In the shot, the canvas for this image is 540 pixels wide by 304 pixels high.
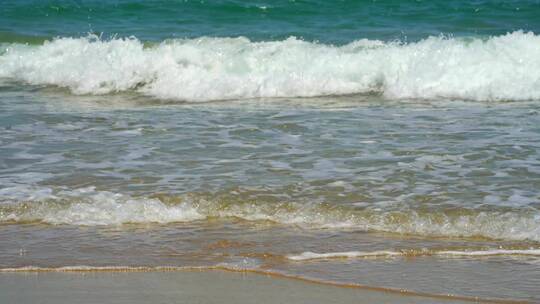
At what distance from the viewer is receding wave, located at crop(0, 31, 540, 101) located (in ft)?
38.4

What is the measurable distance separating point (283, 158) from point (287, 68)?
5392 mm

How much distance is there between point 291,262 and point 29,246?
1507 mm

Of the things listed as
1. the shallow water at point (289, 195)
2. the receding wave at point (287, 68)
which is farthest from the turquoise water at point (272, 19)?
the shallow water at point (289, 195)

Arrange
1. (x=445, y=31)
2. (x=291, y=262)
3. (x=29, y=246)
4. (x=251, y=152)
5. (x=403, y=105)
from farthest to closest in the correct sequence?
(x=445, y=31), (x=403, y=105), (x=251, y=152), (x=29, y=246), (x=291, y=262)

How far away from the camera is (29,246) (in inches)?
213

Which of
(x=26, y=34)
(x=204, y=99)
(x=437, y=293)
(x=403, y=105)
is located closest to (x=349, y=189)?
(x=437, y=293)

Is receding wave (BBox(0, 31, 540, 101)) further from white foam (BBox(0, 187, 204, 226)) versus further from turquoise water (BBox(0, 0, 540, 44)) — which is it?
white foam (BBox(0, 187, 204, 226))

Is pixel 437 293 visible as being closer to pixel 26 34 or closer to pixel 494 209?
pixel 494 209

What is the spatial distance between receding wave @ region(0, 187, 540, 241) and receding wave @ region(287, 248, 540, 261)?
0.27m

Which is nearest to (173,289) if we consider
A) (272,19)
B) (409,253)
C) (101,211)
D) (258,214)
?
(409,253)

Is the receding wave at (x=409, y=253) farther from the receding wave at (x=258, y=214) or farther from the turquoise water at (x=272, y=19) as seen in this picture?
the turquoise water at (x=272, y=19)

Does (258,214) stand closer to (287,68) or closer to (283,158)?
(283,158)

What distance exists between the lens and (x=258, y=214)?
6.00 meters

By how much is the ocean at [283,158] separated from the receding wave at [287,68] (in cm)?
3
